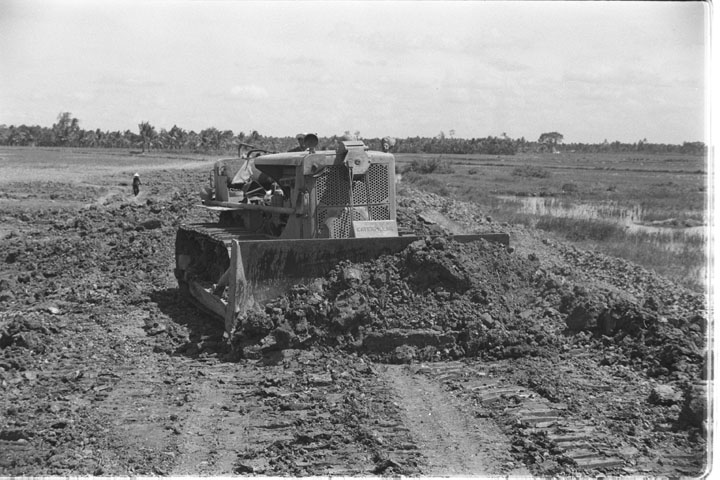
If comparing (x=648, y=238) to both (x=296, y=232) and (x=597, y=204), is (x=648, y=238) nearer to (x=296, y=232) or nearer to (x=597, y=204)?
(x=597, y=204)

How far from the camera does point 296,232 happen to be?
10.2 meters

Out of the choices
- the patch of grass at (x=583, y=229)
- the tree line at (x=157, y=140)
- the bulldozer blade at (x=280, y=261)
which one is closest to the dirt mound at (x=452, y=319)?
the bulldozer blade at (x=280, y=261)

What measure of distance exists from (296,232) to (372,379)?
9.62ft

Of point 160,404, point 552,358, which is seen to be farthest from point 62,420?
point 552,358

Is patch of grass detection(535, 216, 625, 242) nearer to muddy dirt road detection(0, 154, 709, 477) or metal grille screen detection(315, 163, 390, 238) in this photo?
muddy dirt road detection(0, 154, 709, 477)

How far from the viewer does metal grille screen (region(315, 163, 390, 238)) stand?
9.91 metres

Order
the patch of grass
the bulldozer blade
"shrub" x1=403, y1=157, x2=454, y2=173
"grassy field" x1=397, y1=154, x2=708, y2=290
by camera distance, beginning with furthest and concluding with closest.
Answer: "shrub" x1=403, y1=157, x2=454, y2=173, the patch of grass, "grassy field" x1=397, y1=154, x2=708, y2=290, the bulldozer blade

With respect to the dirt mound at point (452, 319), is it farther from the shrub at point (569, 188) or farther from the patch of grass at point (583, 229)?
the shrub at point (569, 188)

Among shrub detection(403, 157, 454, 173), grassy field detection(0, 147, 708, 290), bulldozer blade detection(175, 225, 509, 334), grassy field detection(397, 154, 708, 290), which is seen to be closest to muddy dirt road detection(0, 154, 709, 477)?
bulldozer blade detection(175, 225, 509, 334)

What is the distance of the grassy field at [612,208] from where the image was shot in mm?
20469

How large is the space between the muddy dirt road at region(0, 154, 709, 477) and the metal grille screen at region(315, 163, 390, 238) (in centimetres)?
92

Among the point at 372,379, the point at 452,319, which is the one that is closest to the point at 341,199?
the point at 452,319

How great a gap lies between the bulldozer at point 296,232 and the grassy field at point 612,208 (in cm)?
353

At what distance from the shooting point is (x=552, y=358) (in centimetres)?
835
